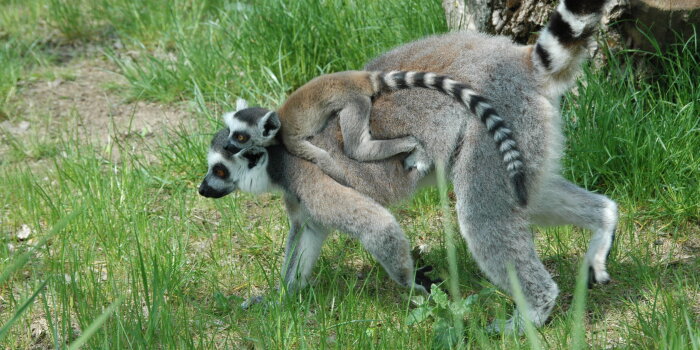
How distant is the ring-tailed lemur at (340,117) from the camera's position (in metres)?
3.84

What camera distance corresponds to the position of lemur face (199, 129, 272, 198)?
4074 millimetres

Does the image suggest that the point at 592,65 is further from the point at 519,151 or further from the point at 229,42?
the point at 229,42

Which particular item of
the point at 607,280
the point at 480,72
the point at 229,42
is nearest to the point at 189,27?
the point at 229,42

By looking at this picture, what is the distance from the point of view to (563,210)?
12.8 feet

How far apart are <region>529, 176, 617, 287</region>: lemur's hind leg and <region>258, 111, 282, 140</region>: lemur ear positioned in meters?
1.38

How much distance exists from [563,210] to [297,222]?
4.71 feet

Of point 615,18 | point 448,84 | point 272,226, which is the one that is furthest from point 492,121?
point 272,226

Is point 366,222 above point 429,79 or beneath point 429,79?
beneath

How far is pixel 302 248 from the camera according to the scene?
426 centimetres

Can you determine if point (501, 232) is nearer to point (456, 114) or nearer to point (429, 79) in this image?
point (456, 114)

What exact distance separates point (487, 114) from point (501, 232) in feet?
1.83

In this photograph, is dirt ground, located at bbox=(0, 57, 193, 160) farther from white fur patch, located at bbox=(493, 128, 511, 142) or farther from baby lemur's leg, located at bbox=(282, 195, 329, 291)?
white fur patch, located at bbox=(493, 128, 511, 142)

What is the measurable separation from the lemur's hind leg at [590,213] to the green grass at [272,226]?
0.23 meters

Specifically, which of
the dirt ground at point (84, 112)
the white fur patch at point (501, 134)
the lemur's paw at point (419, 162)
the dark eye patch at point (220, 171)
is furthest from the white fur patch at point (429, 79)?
the dirt ground at point (84, 112)
